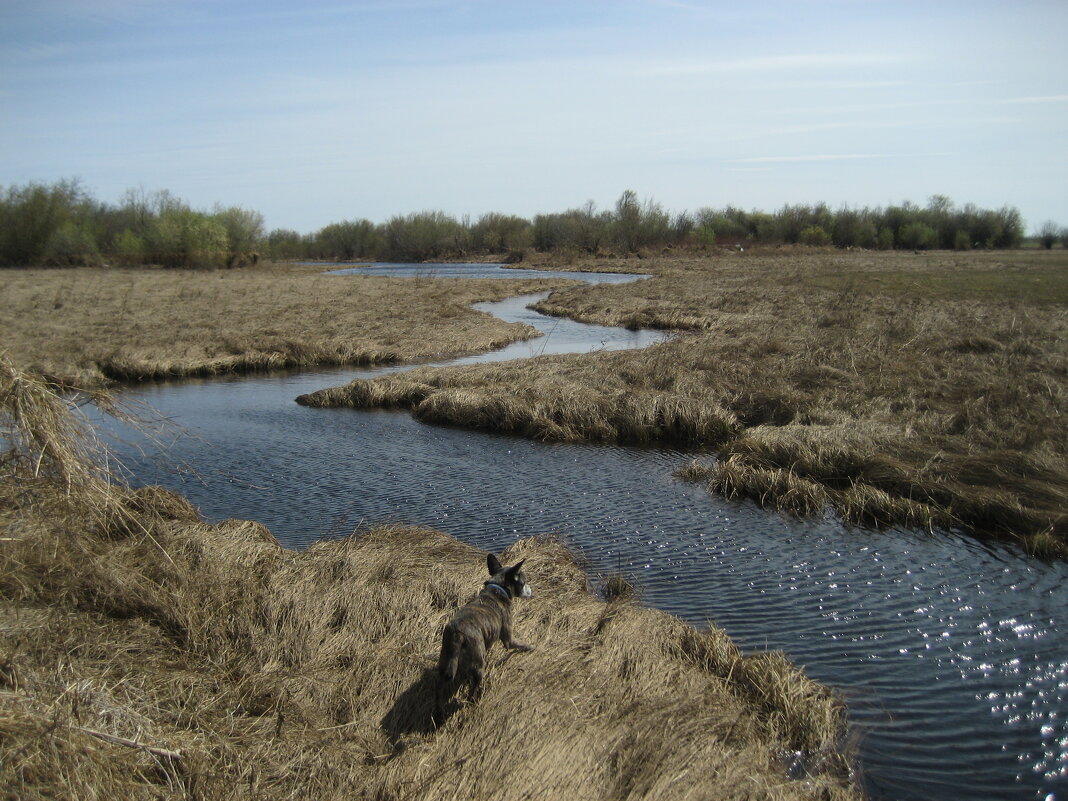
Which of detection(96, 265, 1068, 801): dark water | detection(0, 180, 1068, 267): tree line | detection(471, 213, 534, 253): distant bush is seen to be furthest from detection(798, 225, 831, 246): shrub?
detection(96, 265, 1068, 801): dark water

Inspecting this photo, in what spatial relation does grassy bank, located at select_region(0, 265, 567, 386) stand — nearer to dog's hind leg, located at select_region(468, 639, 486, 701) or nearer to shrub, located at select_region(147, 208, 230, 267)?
dog's hind leg, located at select_region(468, 639, 486, 701)

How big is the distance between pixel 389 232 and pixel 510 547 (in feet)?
→ 420

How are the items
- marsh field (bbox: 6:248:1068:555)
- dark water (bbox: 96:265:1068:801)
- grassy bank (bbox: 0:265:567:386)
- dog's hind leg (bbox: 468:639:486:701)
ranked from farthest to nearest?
grassy bank (bbox: 0:265:567:386) → marsh field (bbox: 6:248:1068:555) → dark water (bbox: 96:265:1068:801) → dog's hind leg (bbox: 468:639:486:701)

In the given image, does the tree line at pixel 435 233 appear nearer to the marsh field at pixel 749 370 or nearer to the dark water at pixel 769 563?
the marsh field at pixel 749 370

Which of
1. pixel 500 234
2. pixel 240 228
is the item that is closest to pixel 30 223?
pixel 240 228

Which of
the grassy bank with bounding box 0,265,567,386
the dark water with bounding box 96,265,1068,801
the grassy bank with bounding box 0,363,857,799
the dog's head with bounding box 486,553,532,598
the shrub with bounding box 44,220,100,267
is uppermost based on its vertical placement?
the shrub with bounding box 44,220,100,267

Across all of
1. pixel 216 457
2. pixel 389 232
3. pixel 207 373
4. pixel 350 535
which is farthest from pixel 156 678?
pixel 389 232

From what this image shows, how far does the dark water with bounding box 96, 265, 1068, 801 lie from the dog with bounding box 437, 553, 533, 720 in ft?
9.47

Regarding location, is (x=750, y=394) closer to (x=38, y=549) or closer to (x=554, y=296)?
(x=38, y=549)

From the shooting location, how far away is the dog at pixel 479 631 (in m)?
5.81

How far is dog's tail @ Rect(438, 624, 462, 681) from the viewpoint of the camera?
19.0ft

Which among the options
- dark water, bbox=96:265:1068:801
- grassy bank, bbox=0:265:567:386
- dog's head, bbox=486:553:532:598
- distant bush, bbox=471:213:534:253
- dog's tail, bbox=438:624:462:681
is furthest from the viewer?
distant bush, bbox=471:213:534:253

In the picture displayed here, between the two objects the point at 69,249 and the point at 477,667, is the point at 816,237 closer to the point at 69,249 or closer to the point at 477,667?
the point at 69,249

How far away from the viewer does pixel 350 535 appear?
35.6 feet
